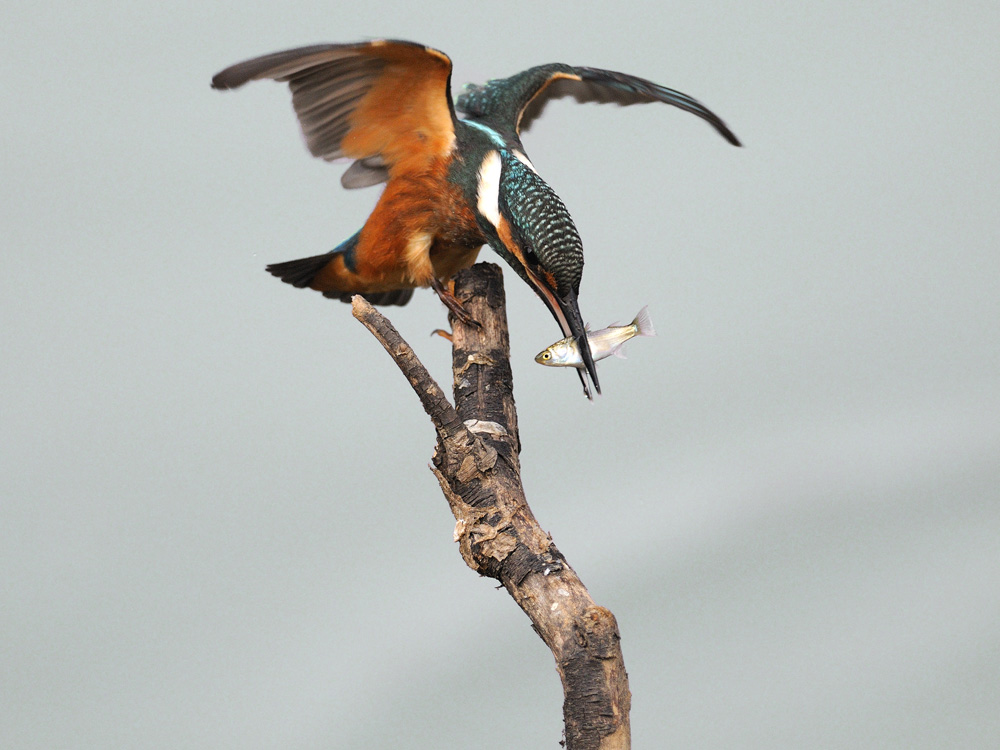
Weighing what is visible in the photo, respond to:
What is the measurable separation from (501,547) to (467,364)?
0.65 m

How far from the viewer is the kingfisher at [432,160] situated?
2.43 m

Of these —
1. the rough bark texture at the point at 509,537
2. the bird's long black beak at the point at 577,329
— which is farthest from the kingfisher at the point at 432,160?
the rough bark texture at the point at 509,537

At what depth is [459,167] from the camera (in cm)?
274

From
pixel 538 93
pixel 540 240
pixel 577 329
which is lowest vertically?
pixel 577 329

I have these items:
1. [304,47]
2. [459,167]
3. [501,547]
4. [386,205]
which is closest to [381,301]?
[386,205]

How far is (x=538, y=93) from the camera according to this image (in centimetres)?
308

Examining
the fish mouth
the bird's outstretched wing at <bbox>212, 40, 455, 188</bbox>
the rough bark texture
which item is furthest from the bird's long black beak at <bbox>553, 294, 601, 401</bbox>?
the bird's outstretched wing at <bbox>212, 40, 455, 188</bbox>

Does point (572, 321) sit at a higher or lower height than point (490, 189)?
lower

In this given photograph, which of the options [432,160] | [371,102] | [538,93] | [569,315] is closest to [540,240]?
[569,315]

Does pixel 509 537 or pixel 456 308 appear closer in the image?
pixel 509 537

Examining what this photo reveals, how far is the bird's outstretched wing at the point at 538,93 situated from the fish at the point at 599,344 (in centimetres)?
69

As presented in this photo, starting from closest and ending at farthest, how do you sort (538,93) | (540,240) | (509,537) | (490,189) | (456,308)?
1. (509,537)
2. (540,240)
3. (490,189)
4. (456,308)
5. (538,93)

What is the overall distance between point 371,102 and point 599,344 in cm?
90

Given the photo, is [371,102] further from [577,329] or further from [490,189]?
[577,329]
